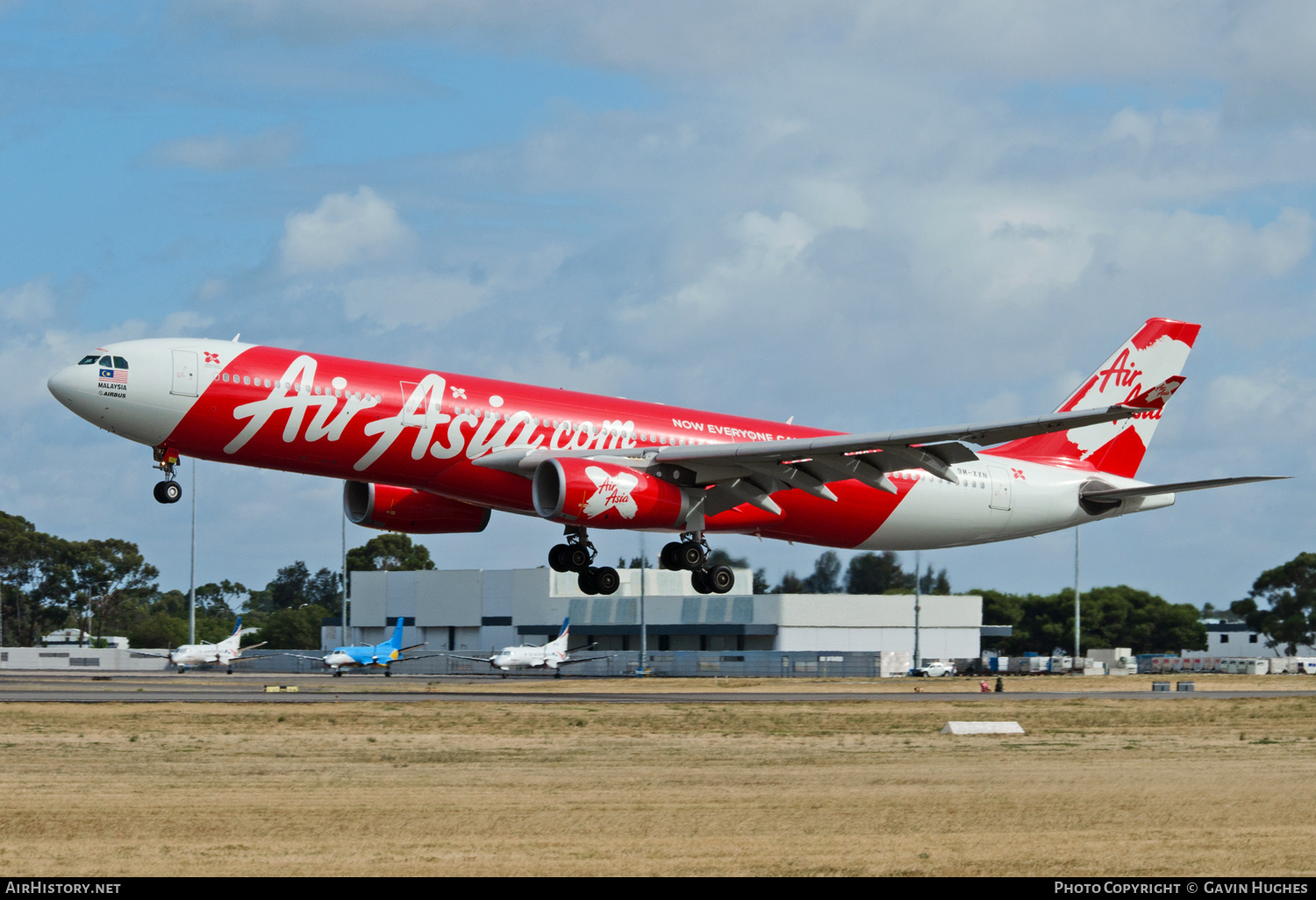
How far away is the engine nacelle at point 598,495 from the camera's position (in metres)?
37.0

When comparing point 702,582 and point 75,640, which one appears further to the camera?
point 75,640

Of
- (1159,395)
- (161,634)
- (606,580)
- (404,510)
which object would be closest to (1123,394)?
(1159,395)

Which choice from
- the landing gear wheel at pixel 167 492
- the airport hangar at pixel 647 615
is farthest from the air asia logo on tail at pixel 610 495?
the airport hangar at pixel 647 615

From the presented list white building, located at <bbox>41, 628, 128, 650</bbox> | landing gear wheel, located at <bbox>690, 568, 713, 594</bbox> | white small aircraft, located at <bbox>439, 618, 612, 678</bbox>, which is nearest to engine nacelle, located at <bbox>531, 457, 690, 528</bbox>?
landing gear wheel, located at <bbox>690, 568, 713, 594</bbox>

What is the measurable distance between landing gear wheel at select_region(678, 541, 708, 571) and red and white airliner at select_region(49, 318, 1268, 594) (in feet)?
0.16

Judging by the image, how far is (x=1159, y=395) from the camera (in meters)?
49.2

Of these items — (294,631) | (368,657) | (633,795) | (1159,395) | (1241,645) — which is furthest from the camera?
(294,631)

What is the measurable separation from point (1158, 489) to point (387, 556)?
5612 inches

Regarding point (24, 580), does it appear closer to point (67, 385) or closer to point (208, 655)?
point (208, 655)

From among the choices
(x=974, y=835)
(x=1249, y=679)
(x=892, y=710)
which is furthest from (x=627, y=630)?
(x=974, y=835)

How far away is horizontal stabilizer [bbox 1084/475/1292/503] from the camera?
3994 cm

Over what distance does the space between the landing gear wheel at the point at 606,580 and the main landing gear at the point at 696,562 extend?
141 cm

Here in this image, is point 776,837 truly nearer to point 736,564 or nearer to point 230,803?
point 230,803
